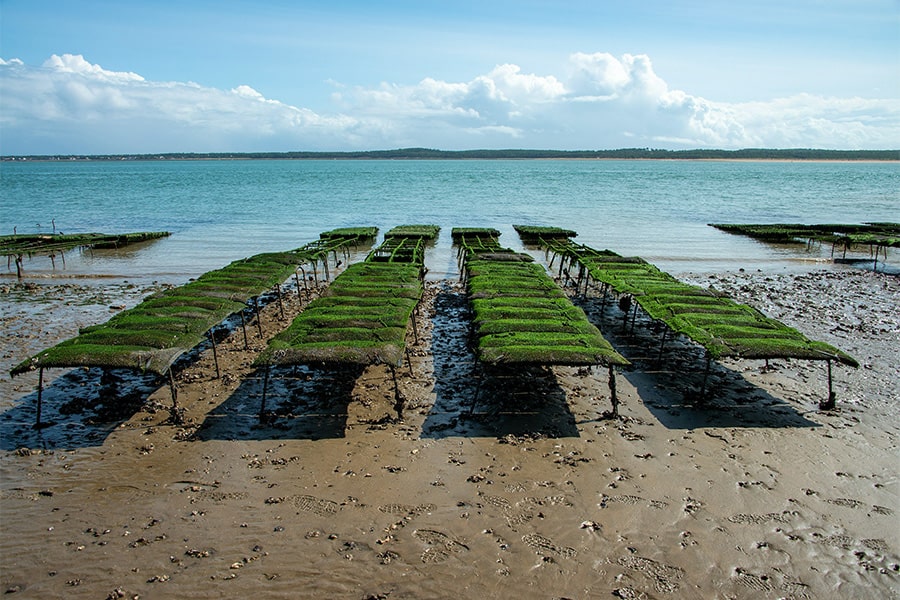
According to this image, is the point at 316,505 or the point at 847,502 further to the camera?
the point at 847,502

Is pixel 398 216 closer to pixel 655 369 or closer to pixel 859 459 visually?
pixel 655 369

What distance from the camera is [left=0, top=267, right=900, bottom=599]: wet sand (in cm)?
769

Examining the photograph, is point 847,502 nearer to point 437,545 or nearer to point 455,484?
point 455,484

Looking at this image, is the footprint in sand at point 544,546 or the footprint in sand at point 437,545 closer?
the footprint in sand at point 437,545

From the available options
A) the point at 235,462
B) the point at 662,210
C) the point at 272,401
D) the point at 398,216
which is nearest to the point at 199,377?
the point at 272,401

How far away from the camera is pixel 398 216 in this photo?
55062 millimetres

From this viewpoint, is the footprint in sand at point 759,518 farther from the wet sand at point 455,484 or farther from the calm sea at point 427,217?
the calm sea at point 427,217

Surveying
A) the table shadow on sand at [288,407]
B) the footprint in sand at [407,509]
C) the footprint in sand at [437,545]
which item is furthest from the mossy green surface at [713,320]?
the table shadow on sand at [288,407]

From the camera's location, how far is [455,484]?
382 inches

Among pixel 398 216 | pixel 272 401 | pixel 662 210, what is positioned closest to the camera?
→ pixel 272 401

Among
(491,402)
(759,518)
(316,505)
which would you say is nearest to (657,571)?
(759,518)

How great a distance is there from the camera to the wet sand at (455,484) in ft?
25.2

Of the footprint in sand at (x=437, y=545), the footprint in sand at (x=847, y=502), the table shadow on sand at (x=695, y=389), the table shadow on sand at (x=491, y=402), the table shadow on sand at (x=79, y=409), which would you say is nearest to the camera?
the footprint in sand at (x=437, y=545)

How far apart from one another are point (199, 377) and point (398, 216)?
4187 centimetres
